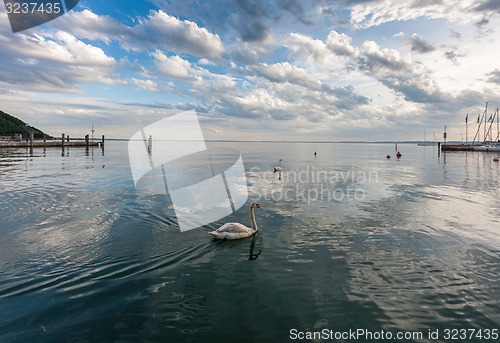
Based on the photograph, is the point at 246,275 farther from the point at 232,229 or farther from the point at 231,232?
the point at 232,229

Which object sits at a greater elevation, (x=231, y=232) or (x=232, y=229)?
(x=232, y=229)

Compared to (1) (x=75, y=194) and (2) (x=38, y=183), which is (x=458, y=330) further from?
(2) (x=38, y=183)

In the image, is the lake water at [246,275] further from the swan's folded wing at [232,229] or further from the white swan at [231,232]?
the swan's folded wing at [232,229]

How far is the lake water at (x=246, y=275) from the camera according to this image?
723 centimetres

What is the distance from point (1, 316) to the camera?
722 cm


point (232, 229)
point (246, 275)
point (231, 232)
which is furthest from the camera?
point (232, 229)

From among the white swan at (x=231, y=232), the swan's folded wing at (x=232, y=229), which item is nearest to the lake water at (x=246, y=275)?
the white swan at (x=231, y=232)

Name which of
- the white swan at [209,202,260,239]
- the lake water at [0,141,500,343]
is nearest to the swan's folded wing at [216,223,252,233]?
the white swan at [209,202,260,239]

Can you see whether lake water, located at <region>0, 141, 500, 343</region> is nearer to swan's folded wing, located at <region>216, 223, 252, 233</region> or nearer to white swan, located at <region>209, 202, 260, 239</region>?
white swan, located at <region>209, 202, 260, 239</region>

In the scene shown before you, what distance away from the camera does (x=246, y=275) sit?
391 inches

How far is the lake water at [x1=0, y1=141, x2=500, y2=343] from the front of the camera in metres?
7.23

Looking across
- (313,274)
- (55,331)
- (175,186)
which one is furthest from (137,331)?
(175,186)

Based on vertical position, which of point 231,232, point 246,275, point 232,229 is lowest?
point 246,275

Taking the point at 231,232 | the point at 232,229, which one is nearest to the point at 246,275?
the point at 231,232
